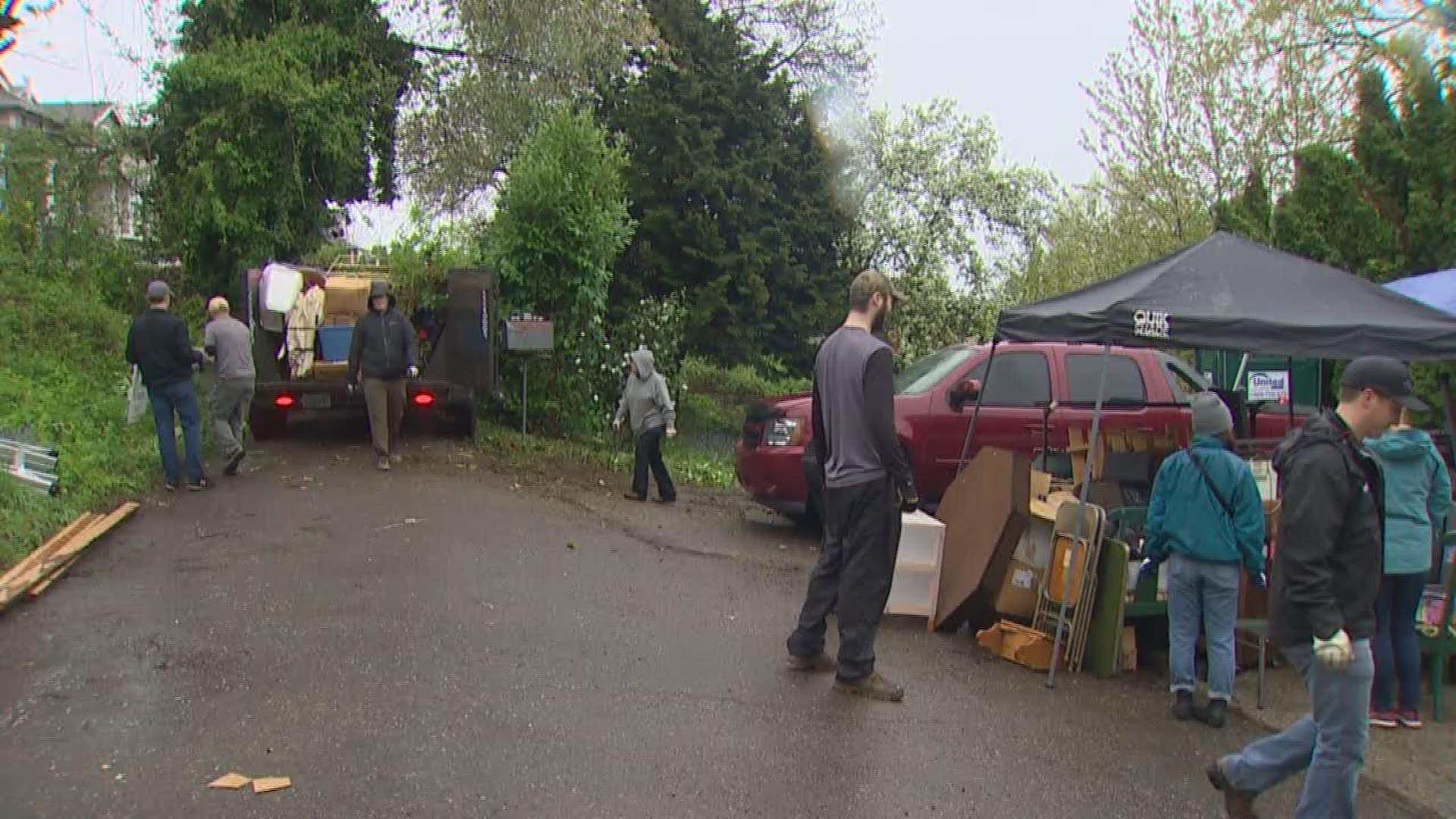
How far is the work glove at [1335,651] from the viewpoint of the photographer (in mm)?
3908

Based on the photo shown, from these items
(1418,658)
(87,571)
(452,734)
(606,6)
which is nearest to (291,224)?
(606,6)

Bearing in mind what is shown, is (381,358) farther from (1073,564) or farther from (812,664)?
(1073,564)

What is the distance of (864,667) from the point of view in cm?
601

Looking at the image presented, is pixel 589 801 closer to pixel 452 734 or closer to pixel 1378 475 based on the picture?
pixel 452 734

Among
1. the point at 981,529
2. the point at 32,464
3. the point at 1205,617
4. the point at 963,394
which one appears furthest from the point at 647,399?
the point at 1205,617

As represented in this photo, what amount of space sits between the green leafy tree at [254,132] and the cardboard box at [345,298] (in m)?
2.99

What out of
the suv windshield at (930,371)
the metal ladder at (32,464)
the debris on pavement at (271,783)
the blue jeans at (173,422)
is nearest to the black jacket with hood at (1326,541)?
the debris on pavement at (271,783)

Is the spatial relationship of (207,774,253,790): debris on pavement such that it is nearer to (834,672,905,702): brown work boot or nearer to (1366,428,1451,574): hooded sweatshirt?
(834,672,905,702): brown work boot

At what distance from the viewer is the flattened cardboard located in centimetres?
709

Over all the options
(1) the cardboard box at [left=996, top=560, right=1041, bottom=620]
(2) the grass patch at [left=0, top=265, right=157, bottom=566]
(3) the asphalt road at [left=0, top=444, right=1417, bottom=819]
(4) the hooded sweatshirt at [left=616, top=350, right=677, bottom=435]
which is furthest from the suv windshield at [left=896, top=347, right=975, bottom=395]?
(2) the grass patch at [left=0, top=265, right=157, bottom=566]

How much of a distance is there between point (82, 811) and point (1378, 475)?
193 inches

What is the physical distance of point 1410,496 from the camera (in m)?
5.82

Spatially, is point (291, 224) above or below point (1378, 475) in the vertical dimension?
above

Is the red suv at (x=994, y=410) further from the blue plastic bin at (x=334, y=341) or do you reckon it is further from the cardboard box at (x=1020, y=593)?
the blue plastic bin at (x=334, y=341)
